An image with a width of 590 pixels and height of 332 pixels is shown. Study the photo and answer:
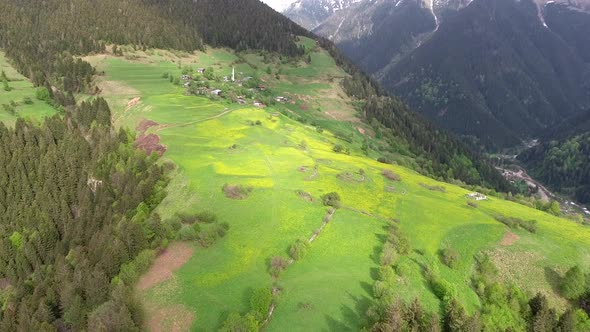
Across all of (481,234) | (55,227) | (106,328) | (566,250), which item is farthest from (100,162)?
(566,250)

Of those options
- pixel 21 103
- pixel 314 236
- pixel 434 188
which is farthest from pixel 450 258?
Answer: pixel 21 103

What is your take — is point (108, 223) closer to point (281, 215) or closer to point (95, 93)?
point (281, 215)

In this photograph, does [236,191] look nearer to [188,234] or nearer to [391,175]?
[188,234]

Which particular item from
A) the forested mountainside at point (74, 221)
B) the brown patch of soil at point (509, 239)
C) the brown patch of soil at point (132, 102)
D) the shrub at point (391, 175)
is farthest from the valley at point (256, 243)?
the brown patch of soil at point (132, 102)

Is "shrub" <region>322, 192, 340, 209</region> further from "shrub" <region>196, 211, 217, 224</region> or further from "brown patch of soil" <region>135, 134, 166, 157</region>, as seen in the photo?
"brown patch of soil" <region>135, 134, 166, 157</region>

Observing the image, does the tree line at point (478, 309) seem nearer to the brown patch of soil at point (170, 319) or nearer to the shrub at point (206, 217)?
the brown patch of soil at point (170, 319)

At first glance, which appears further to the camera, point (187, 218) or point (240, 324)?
point (187, 218)

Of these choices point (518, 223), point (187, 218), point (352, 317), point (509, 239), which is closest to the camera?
point (352, 317)
